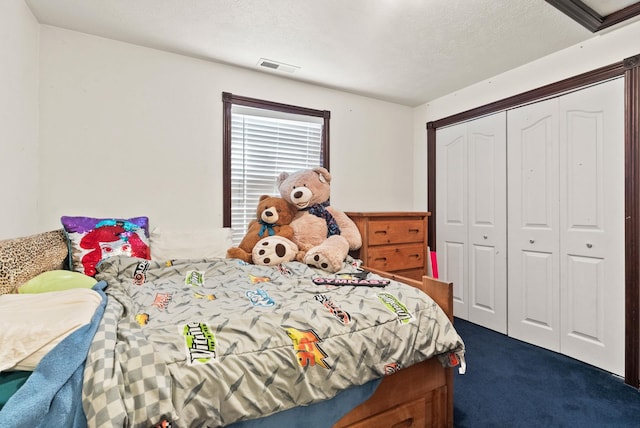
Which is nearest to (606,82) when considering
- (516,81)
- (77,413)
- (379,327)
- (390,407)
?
(516,81)

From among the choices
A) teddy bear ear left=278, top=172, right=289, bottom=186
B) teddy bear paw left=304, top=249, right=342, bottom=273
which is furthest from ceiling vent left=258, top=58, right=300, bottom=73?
teddy bear paw left=304, top=249, right=342, bottom=273

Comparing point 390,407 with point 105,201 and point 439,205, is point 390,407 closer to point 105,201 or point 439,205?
point 105,201

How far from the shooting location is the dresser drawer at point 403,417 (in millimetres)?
1261

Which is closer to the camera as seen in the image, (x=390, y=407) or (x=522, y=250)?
(x=390, y=407)

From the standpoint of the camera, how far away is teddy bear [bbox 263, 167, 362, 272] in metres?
2.26

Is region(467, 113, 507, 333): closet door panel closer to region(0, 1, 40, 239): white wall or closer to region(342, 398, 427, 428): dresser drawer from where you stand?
region(342, 398, 427, 428): dresser drawer

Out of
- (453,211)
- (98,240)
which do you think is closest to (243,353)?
(98,240)

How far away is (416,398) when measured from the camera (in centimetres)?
140

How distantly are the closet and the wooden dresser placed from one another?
1.92 feet

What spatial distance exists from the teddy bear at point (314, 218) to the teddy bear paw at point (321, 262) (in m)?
0.09

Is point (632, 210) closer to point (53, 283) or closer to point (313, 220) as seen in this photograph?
point (313, 220)

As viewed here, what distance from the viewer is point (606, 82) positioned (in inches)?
82.1

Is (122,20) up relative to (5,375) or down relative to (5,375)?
up

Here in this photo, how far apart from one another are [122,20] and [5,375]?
2.03 m
